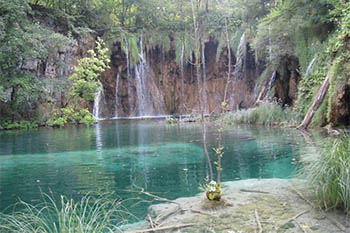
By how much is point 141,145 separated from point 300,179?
661cm

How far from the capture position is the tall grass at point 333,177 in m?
3.10

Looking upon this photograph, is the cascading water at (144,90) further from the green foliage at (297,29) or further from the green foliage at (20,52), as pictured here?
the green foliage at (297,29)

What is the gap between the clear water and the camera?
5.24 metres

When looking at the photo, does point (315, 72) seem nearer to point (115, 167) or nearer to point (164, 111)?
point (115, 167)

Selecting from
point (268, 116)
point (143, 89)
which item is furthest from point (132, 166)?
point (143, 89)

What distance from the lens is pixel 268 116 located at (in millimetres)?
15234

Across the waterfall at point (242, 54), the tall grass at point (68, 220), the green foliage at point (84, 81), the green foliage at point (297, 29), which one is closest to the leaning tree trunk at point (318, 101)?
the green foliage at point (297, 29)

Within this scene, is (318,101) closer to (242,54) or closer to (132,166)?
(132,166)

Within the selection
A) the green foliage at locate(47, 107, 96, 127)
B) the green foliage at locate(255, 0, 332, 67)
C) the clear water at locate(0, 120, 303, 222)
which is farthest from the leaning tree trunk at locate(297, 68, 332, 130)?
the green foliage at locate(47, 107, 96, 127)

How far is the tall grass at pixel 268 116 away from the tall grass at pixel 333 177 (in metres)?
10.3

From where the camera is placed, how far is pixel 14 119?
20.1 meters

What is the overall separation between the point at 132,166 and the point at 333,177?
4570mm

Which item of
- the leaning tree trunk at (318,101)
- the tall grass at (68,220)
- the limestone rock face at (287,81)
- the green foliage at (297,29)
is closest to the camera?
the tall grass at (68,220)

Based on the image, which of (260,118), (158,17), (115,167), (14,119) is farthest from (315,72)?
(158,17)
